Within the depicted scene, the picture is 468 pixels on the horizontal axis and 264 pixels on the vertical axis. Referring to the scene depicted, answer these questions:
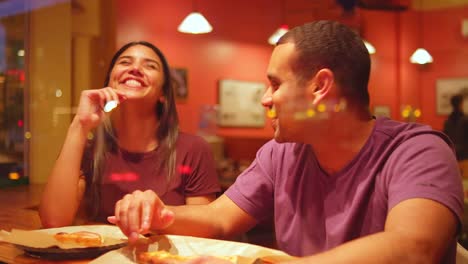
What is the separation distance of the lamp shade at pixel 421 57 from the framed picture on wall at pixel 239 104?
198cm

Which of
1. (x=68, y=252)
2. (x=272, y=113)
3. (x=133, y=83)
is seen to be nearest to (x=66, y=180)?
(x=133, y=83)

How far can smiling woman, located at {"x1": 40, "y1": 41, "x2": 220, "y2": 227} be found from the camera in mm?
1304

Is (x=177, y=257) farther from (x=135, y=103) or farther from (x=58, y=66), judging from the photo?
(x=58, y=66)

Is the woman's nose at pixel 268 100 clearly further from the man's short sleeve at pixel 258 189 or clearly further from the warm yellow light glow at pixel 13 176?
the warm yellow light glow at pixel 13 176

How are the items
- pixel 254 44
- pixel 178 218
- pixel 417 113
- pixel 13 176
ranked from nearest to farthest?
pixel 178 218 < pixel 13 176 < pixel 254 44 < pixel 417 113

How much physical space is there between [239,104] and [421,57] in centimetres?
232

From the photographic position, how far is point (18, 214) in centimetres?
142

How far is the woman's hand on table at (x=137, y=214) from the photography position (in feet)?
2.89

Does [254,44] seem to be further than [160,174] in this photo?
Yes

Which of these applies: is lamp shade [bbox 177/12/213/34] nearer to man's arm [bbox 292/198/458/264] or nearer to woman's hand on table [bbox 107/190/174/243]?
woman's hand on table [bbox 107/190/174/243]

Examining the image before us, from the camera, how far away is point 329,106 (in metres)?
0.89

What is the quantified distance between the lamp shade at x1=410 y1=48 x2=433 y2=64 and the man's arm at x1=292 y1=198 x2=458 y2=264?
5340 mm

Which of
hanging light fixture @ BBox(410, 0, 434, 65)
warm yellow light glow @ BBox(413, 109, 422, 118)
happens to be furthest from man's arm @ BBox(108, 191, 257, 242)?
hanging light fixture @ BBox(410, 0, 434, 65)

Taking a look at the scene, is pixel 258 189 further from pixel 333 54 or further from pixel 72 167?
pixel 72 167
